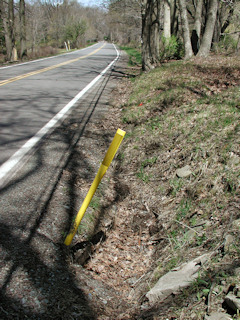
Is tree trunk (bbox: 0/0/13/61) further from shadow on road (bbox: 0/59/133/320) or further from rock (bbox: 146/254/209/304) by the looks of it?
rock (bbox: 146/254/209/304)

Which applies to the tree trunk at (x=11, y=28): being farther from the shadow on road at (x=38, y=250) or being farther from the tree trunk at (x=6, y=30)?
the shadow on road at (x=38, y=250)

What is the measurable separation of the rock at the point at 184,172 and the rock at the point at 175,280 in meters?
1.66

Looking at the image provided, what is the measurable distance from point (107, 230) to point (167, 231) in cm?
74

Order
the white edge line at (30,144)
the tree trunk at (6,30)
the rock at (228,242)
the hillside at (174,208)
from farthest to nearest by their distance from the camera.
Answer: the tree trunk at (6,30), the white edge line at (30,144), the rock at (228,242), the hillside at (174,208)

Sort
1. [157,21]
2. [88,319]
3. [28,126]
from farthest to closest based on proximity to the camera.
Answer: [157,21] → [28,126] → [88,319]

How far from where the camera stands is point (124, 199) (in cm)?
431

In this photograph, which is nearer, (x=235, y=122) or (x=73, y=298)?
(x=73, y=298)

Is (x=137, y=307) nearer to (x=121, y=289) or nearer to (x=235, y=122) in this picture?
(x=121, y=289)

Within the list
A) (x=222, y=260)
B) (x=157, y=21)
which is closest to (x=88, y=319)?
(x=222, y=260)

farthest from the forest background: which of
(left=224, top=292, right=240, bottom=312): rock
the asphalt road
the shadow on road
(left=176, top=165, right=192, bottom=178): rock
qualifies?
(left=224, top=292, right=240, bottom=312): rock

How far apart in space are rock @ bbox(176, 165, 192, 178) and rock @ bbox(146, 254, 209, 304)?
1.66m

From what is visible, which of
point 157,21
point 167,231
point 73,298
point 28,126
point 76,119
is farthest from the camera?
point 157,21

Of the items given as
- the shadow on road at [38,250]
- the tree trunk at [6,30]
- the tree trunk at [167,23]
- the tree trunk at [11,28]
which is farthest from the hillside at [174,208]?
the tree trunk at [6,30]

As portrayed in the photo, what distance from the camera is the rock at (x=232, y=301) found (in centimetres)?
195
